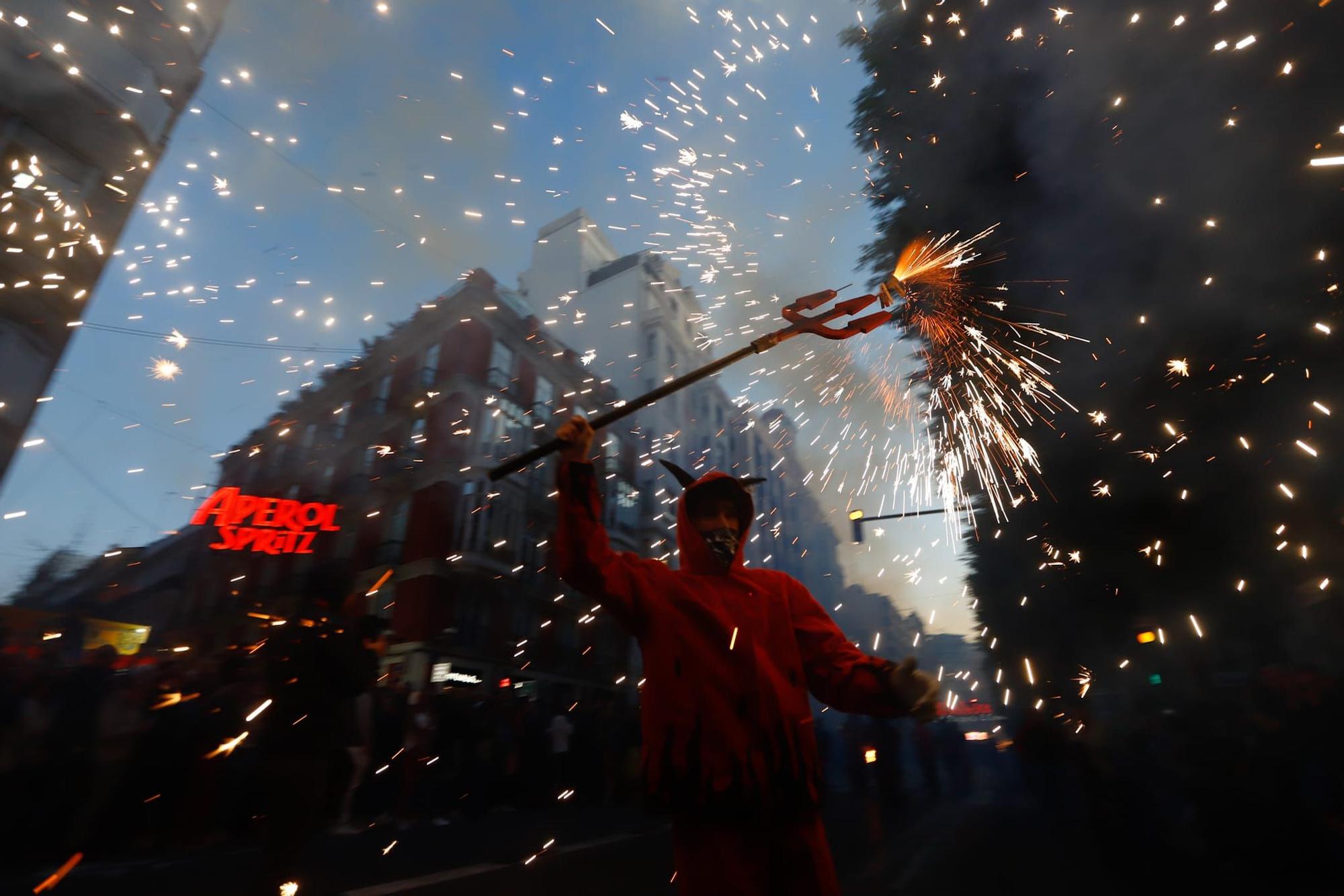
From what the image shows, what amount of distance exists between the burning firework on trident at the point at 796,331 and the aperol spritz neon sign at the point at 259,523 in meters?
19.5

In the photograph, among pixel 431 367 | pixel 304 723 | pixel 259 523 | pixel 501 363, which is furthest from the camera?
pixel 501 363

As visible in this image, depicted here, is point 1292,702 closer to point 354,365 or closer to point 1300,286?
point 1300,286

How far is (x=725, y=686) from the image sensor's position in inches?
83.4

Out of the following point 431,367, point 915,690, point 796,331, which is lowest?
point 915,690

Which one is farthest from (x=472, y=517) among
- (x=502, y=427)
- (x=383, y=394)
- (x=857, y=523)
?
(x=857, y=523)

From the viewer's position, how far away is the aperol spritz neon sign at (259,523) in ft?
60.7

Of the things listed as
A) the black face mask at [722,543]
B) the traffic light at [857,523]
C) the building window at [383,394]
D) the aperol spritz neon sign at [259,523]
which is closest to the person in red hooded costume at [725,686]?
the black face mask at [722,543]

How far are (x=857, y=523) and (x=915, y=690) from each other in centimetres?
1149

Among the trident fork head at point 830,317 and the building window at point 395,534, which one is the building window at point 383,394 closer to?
the building window at point 395,534

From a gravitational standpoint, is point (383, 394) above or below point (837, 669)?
above

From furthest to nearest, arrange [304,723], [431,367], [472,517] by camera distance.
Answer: [431,367] < [472,517] < [304,723]

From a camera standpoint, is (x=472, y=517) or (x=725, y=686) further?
(x=472, y=517)

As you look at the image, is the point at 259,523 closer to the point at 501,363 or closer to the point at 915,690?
the point at 501,363

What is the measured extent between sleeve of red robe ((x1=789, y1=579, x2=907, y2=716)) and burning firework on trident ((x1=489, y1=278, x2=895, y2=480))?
980 mm
